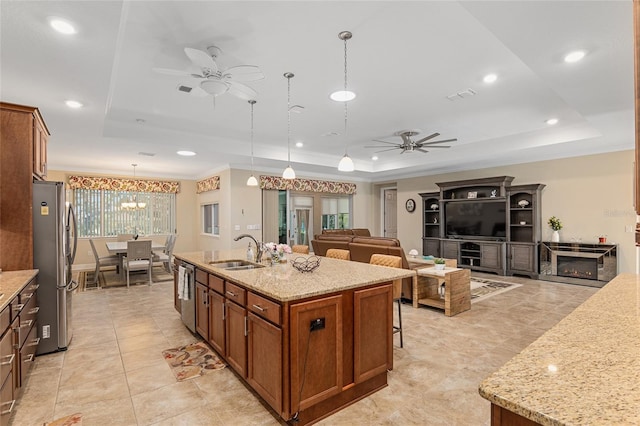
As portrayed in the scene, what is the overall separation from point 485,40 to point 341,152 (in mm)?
4796

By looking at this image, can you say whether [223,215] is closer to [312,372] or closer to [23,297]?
[23,297]

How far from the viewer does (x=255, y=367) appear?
2291 mm

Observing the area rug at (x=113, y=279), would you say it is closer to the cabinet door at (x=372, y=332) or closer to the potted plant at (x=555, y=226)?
the cabinet door at (x=372, y=332)

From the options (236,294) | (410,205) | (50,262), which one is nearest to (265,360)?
(236,294)

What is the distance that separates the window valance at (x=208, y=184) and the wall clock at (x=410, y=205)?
5.33 m

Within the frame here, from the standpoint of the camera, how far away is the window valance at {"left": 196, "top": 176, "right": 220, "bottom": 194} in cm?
793

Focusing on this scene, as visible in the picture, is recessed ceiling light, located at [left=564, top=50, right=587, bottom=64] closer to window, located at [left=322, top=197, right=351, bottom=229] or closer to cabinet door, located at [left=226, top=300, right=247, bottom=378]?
cabinet door, located at [left=226, top=300, right=247, bottom=378]

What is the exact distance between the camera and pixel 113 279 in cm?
695

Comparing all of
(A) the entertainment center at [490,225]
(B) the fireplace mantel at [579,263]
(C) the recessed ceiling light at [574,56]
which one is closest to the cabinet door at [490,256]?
(A) the entertainment center at [490,225]

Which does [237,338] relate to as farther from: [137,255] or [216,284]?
[137,255]

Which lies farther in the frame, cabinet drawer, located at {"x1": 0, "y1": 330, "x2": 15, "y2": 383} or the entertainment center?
the entertainment center

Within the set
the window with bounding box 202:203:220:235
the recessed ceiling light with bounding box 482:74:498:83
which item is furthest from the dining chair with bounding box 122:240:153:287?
the recessed ceiling light with bounding box 482:74:498:83

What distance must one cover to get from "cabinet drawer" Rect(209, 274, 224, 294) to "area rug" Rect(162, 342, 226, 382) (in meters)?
0.68

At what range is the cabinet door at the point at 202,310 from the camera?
10.5 ft
